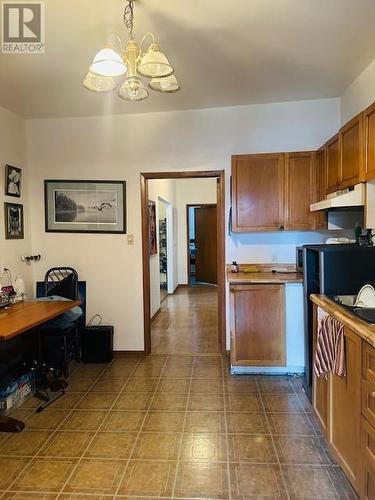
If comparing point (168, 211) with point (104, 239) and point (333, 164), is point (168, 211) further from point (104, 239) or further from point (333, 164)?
point (333, 164)

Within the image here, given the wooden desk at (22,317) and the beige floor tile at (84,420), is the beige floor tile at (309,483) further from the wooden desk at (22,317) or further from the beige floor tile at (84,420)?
the wooden desk at (22,317)

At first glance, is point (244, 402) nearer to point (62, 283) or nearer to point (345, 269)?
point (345, 269)

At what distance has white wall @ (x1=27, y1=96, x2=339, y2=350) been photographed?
3.45 metres

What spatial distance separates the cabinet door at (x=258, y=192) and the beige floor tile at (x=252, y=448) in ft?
5.88

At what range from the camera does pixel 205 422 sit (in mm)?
2395

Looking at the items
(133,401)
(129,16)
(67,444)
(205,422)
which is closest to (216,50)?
(129,16)

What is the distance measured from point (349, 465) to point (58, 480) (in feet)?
5.13

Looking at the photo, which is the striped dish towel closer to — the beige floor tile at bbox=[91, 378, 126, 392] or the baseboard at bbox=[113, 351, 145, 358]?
the beige floor tile at bbox=[91, 378, 126, 392]

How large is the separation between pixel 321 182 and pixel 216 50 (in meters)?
1.51

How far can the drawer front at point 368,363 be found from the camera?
1.41 m

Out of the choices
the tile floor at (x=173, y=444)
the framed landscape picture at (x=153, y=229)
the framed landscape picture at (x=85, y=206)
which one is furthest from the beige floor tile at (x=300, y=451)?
the framed landscape picture at (x=153, y=229)

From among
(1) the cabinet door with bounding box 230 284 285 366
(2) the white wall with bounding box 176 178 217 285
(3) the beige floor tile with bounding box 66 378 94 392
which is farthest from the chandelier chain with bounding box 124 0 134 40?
(2) the white wall with bounding box 176 178 217 285

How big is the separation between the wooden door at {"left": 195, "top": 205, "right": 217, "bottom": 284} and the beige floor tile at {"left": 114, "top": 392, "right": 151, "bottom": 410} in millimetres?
5463

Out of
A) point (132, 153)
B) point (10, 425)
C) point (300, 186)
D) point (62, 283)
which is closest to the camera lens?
point (10, 425)
